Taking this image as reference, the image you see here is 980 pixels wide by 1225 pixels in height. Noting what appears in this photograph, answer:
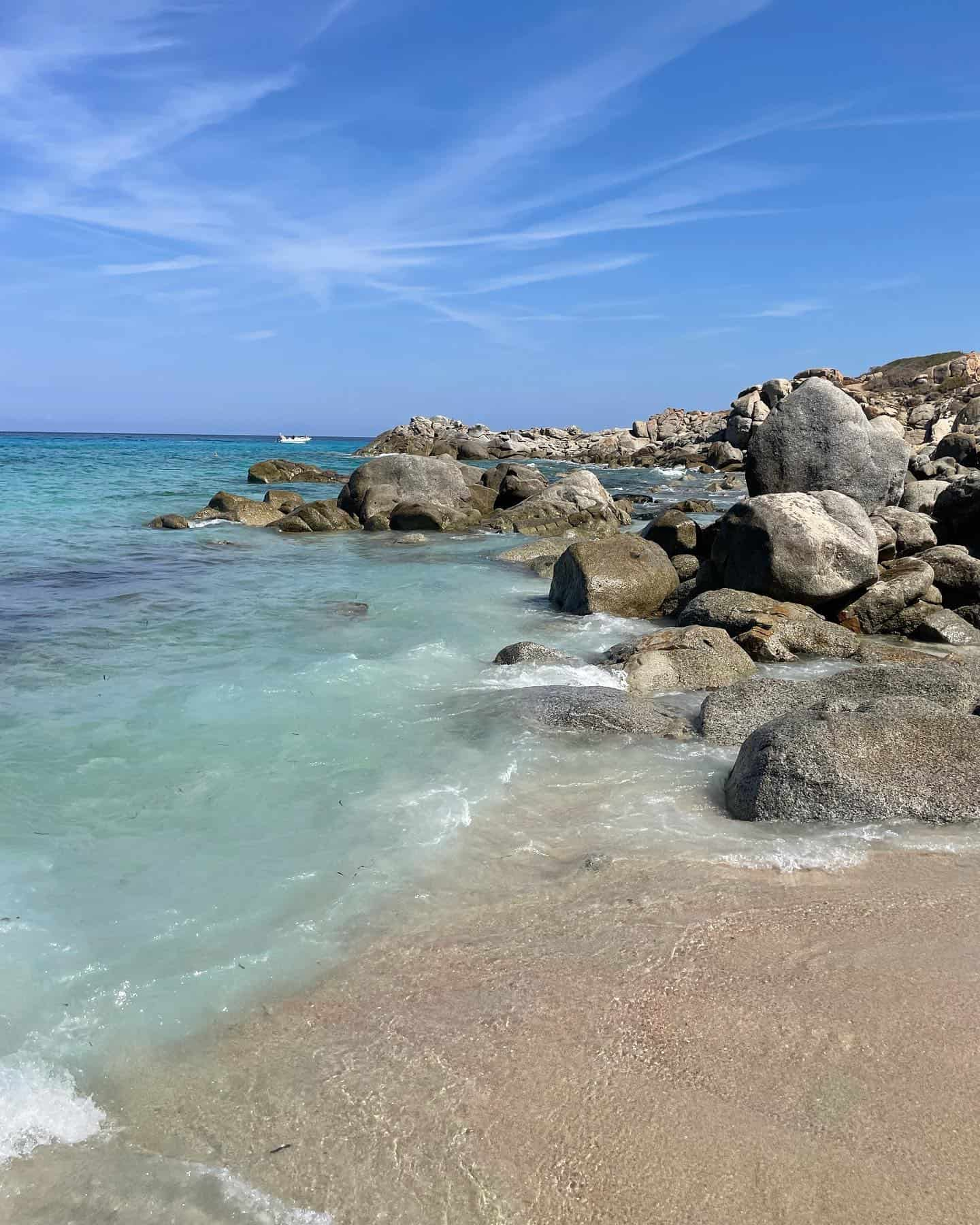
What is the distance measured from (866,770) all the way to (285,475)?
3250cm

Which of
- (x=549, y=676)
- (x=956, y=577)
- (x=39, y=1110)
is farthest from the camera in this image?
(x=956, y=577)

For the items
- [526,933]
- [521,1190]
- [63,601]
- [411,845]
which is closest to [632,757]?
[411,845]

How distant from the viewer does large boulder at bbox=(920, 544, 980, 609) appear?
10578 mm

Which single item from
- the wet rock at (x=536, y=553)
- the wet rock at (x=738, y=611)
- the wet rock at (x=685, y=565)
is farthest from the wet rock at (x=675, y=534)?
the wet rock at (x=738, y=611)

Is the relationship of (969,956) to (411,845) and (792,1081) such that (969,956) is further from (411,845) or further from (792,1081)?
(411,845)

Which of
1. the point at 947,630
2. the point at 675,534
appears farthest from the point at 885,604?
the point at 675,534

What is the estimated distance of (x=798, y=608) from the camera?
9.52 metres

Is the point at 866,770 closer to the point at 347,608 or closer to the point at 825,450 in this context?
the point at 347,608

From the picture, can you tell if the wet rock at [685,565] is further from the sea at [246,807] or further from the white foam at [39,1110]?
the white foam at [39,1110]

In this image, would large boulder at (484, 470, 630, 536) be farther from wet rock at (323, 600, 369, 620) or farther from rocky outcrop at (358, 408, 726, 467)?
rocky outcrop at (358, 408, 726, 467)

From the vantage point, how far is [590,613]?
10.8 metres

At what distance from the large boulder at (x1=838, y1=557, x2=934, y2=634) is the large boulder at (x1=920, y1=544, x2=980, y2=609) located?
64cm

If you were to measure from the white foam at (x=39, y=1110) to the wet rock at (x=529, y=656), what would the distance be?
5.79 meters

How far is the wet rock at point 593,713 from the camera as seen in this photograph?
20.8 ft
